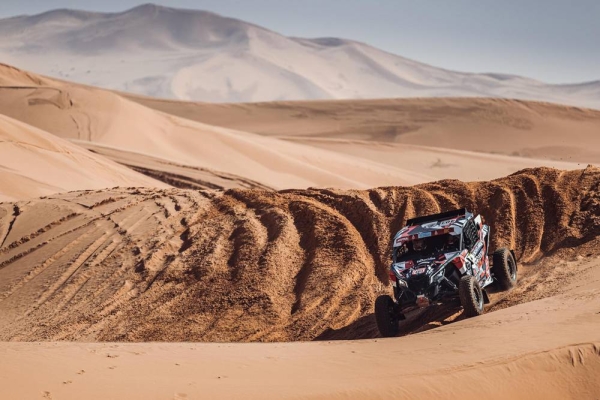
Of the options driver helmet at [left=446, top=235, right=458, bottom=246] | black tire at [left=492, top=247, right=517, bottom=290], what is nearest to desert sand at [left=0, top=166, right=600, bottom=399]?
black tire at [left=492, top=247, right=517, bottom=290]

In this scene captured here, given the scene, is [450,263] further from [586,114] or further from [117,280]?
[586,114]

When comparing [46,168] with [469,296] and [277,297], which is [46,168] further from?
[469,296]

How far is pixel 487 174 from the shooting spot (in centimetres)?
4619

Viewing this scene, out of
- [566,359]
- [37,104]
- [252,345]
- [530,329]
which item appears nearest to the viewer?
[566,359]

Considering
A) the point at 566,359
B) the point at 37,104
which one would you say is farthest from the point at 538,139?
the point at 566,359

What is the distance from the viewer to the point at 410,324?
13586mm

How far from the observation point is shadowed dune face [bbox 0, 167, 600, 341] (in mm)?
14727

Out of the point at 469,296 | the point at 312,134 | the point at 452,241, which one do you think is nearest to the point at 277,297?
the point at 452,241

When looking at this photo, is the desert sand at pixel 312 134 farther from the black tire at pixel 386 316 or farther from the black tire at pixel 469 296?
the black tire at pixel 469 296

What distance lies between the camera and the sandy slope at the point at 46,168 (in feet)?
82.9

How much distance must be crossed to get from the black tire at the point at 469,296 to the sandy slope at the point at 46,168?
1509 centimetres

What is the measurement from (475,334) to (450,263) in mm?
1924

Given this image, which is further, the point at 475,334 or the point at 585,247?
the point at 585,247

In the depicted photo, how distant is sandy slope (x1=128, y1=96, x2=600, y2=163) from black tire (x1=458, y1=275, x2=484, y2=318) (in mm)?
47631
